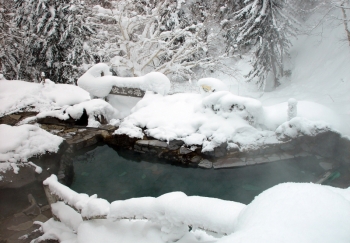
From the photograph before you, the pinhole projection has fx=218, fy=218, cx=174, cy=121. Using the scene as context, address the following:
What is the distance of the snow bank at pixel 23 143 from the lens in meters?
4.38

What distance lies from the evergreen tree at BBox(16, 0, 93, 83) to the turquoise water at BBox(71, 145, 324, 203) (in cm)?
811

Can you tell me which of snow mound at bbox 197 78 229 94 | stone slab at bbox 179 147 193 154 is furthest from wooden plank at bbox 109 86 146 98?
stone slab at bbox 179 147 193 154

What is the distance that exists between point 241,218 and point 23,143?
198 inches

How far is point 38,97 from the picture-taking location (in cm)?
811

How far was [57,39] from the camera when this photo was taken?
40.7 ft

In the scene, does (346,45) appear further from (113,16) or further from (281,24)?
(113,16)

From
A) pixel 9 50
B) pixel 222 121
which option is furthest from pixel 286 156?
pixel 9 50

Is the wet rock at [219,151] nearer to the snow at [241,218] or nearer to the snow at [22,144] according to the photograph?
the snow at [241,218]

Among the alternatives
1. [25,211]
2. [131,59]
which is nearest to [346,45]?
[131,59]

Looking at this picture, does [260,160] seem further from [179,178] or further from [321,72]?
[321,72]

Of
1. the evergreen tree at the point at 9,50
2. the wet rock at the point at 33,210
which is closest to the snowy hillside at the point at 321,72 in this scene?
the wet rock at the point at 33,210

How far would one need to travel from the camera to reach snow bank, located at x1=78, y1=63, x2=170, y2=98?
7.83 metres

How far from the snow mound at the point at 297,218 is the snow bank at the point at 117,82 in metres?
6.92

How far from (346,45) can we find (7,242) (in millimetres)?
12425
